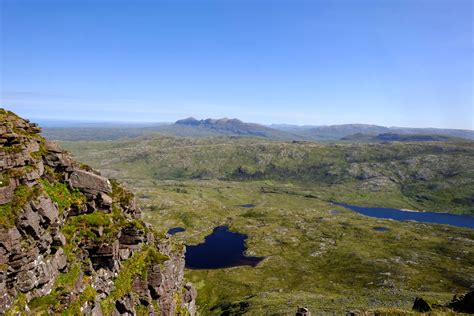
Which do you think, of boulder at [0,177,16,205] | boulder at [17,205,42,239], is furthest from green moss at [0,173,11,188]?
boulder at [17,205,42,239]

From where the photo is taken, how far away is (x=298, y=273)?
543 ft

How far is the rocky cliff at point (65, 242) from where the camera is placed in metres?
31.2

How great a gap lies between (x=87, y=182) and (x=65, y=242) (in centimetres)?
835

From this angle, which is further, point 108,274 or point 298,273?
point 298,273

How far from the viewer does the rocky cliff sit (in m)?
31.2

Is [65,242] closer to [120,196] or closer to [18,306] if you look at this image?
[18,306]

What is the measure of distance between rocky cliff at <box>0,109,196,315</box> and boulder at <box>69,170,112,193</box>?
11 cm

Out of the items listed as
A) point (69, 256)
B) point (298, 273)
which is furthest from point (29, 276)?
point (298, 273)

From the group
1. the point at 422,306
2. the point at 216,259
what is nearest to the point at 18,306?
the point at 422,306

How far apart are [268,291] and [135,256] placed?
108 m

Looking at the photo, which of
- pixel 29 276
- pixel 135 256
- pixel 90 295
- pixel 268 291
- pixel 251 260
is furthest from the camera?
pixel 251 260

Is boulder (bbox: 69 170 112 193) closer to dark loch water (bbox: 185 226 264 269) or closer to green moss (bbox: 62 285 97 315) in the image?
green moss (bbox: 62 285 97 315)

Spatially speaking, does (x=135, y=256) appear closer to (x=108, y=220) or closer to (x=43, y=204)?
(x=108, y=220)

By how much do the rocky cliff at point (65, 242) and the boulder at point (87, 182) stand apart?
0.11 m
